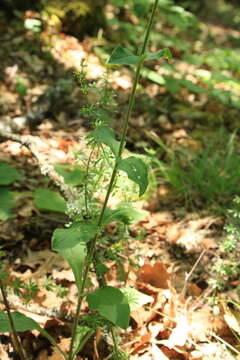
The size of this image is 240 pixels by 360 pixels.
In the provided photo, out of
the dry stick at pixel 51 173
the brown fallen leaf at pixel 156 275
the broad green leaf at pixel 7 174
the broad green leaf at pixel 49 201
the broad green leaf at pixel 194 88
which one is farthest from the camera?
the broad green leaf at pixel 194 88

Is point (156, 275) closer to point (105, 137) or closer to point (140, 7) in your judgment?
point (105, 137)

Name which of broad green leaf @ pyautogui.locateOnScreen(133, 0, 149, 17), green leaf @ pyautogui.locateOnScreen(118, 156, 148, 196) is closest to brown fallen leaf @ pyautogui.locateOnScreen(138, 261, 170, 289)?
green leaf @ pyautogui.locateOnScreen(118, 156, 148, 196)

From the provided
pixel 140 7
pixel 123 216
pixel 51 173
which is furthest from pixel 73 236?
pixel 140 7

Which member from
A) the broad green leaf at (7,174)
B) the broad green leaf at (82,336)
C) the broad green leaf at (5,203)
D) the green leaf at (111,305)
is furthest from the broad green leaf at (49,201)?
the green leaf at (111,305)

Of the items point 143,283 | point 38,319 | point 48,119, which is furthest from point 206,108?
point 38,319

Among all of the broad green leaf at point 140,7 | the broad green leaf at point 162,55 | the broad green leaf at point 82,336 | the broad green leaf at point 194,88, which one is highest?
the broad green leaf at point 162,55

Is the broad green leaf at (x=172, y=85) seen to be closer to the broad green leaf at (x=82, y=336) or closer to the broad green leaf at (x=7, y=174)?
the broad green leaf at (x=7, y=174)

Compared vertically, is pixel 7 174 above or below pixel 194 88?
above
